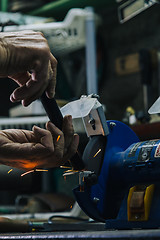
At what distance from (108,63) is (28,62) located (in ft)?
6.37

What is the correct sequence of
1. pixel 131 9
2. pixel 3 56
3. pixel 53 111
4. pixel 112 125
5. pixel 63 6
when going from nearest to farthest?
pixel 3 56 → pixel 53 111 → pixel 112 125 → pixel 131 9 → pixel 63 6

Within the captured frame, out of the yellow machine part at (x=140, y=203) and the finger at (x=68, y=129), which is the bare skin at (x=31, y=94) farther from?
the yellow machine part at (x=140, y=203)

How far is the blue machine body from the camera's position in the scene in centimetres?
106

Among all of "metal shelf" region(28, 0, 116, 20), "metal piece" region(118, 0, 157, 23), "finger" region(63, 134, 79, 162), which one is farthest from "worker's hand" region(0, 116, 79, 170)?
"metal shelf" region(28, 0, 116, 20)

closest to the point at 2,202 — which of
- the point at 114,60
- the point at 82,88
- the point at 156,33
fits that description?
the point at 82,88

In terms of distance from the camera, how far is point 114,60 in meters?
2.77

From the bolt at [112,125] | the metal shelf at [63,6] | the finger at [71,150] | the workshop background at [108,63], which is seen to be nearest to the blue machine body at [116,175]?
the bolt at [112,125]

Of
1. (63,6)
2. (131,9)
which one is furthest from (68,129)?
(63,6)

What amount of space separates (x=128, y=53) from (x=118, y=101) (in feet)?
0.96

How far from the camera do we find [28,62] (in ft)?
2.87

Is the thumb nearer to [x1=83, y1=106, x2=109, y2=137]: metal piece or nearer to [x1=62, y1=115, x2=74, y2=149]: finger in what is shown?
[x1=62, y1=115, x2=74, y2=149]: finger

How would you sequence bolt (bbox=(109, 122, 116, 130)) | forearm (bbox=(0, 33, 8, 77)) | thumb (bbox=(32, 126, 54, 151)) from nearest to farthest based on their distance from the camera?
forearm (bbox=(0, 33, 8, 77)), thumb (bbox=(32, 126, 54, 151)), bolt (bbox=(109, 122, 116, 130))

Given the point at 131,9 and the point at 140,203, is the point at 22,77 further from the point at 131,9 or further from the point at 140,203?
the point at 131,9

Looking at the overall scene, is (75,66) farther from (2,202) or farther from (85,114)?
(85,114)
